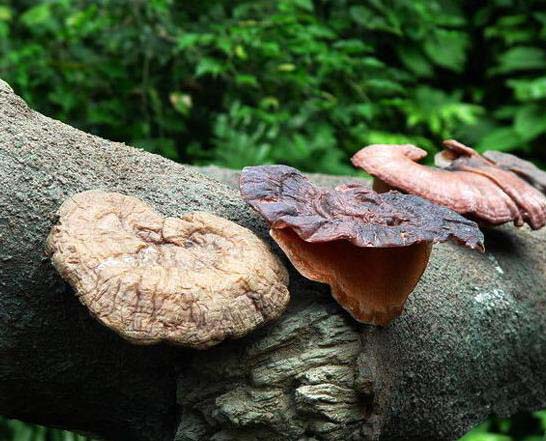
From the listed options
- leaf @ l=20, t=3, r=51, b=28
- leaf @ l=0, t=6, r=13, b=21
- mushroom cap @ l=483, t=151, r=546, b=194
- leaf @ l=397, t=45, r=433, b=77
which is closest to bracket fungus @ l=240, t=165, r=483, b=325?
mushroom cap @ l=483, t=151, r=546, b=194

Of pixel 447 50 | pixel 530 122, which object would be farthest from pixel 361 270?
pixel 447 50

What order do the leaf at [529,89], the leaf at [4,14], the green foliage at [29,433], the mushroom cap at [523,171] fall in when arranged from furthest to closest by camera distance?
the leaf at [529,89] → the leaf at [4,14] → the green foliage at [29,433] → the mushroom cap at [523,171]

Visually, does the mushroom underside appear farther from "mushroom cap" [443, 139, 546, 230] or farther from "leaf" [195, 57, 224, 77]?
"leaf" [195, 57, 224, 77]

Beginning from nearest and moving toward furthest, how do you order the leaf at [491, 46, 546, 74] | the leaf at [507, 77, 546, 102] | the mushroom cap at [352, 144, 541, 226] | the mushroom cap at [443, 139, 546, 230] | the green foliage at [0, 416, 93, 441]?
1. the mushroom cap at [352, 144, 541, 226]
2. the mushroom cap at [443, 139, 546, 230]
3. the green foliage at [0, 416, 93, 441]
4. the leaf at [507, 77, 546, 102]
5. the leaf at [491, 46, 546, 74]

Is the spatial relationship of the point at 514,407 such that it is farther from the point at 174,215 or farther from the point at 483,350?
the point at 174,215

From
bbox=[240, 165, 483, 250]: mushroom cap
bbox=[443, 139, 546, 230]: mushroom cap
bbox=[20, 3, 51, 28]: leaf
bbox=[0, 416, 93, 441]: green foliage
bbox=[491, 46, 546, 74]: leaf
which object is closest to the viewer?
bbox=[240, 165, 483, 250]: mushroom cap

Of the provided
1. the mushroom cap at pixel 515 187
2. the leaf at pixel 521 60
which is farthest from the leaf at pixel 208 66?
the leaf at pixel 521 60

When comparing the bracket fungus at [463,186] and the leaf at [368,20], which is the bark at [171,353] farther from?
the leaf at [368,20]
